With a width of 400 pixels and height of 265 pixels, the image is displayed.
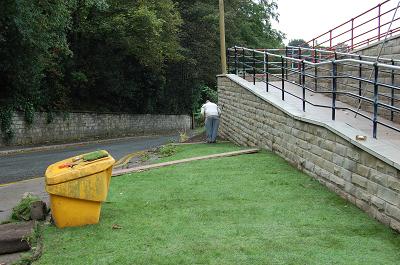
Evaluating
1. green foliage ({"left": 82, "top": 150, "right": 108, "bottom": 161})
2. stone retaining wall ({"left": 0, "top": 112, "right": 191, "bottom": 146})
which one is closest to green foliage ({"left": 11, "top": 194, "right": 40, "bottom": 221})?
green foliage ({"left": 82, "top": 150, "right": 108, "bottom": 161})

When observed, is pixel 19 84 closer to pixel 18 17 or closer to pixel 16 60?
pixel 16 60

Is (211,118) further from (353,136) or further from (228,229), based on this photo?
(228,229)

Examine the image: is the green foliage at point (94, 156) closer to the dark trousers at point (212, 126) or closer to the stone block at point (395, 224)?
the stone block at point (395, 224)

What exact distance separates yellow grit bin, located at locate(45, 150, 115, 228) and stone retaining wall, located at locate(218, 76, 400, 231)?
11.3 feet

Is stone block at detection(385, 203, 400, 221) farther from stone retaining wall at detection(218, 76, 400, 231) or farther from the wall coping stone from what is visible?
the wall coping stone

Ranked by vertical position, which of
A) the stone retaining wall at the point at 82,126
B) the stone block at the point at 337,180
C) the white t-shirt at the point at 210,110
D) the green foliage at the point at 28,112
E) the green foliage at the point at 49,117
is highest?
the white t-shirt at the point at 210,110

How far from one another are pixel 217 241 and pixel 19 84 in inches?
767

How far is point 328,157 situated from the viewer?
7.92 m

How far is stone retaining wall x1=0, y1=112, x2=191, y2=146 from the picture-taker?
2317cm

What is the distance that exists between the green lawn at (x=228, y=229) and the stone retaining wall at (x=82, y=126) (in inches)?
628

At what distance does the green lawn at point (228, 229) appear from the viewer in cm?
496

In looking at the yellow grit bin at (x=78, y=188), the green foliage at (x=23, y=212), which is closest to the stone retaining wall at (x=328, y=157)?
the yellow grit bin at (x=78, y=188)

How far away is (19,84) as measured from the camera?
73.9 feet

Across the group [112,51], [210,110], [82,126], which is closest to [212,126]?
[210,110]
